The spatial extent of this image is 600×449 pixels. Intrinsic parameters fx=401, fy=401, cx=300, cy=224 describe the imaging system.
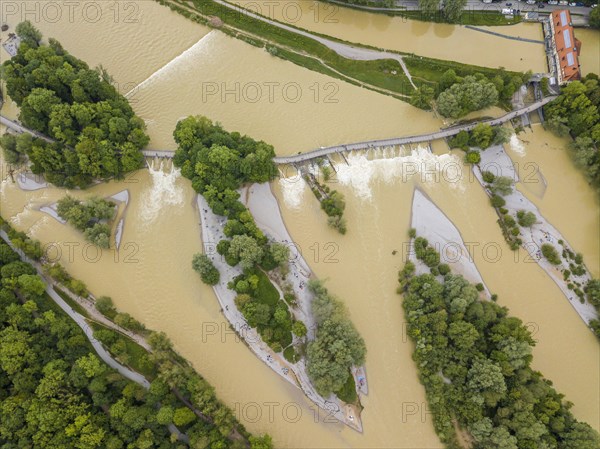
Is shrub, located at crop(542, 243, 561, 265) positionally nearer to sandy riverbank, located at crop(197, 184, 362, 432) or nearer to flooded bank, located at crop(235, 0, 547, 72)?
flooded bank, located at crop(235, 0, 547, 72)

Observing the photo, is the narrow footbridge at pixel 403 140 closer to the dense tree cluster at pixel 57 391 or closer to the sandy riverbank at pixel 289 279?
the sandy riverbank at pixel 289 279

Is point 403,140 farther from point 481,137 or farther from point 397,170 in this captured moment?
point 481,137

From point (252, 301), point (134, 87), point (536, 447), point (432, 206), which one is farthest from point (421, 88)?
point (536, 447)

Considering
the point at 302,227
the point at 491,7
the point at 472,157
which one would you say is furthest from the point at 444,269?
the point at 491,7

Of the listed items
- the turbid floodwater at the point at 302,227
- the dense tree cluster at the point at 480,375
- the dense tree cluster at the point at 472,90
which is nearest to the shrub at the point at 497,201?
A: the turbid floodwater at the point at 302,227

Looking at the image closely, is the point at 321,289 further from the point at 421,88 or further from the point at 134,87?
the point at 134,87
